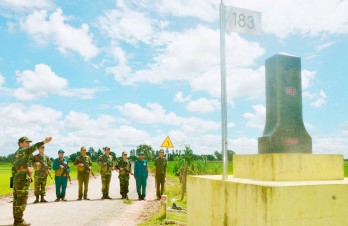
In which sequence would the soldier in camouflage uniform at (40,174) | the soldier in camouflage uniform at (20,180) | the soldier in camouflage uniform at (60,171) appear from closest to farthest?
the soldier in camouflage uniform at (20,180), the soldier in camouflage uniform at (40,174), the soldier in camouflage uniform at (60,171)

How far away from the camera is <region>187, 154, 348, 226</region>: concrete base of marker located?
4270 mm

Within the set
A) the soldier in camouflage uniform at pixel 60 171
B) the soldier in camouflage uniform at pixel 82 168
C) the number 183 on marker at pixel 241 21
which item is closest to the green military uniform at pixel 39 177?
the soldier in camouflage uniform at pixel 60 171

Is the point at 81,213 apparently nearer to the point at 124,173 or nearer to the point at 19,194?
the point at 19,194

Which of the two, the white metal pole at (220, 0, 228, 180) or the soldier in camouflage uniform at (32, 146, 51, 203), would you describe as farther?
the soldier in camouflage uniform at (32, 146, 51, 203)

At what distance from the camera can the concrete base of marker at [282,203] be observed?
4.27 m

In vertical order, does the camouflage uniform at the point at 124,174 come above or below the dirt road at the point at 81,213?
above

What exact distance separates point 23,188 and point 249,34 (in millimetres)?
5568

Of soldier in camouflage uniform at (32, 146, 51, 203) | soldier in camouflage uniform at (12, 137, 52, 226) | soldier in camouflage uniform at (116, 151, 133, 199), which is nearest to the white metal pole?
soldier in camouflage uniform at (12, 137, 52, 226)

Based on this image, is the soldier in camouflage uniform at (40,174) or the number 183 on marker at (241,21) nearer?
the number 183 on marker at (241,21)

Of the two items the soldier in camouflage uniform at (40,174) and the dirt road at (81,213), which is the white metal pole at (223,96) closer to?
the dirt road at (81,213)

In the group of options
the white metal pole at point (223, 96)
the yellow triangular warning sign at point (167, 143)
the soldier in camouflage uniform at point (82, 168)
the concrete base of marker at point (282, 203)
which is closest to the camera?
the concrete base of marker at point (282, 203)

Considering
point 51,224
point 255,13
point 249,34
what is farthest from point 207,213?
point 51,224

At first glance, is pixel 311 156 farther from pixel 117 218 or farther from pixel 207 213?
pixel 117 218

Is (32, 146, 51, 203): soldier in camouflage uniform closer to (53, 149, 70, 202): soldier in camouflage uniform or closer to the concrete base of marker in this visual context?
(53, 149, 70, 202): soldier in camouflage uniform
